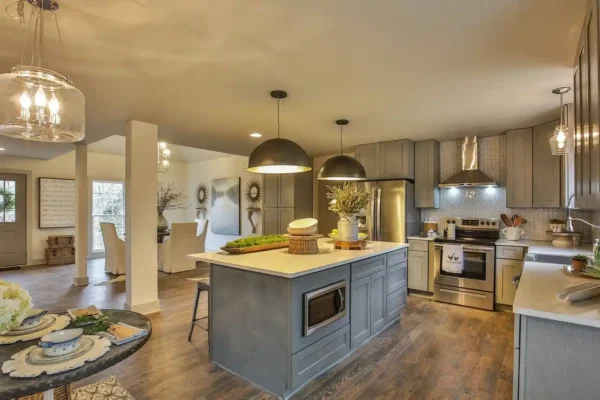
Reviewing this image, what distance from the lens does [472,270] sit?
4.26 meters

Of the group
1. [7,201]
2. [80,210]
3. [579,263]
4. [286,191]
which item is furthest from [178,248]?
[579,263]

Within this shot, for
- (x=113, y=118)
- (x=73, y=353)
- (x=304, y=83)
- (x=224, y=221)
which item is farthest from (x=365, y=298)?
(x=224, y=221)

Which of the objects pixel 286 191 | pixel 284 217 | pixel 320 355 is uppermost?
pixel 286 191

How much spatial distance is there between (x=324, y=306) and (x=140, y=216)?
8.35ft

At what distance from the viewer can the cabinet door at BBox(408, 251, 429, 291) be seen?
471 centimetres

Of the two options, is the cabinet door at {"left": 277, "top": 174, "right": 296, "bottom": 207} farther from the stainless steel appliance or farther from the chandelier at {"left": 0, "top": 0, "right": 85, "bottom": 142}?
the chandelier at {"left": 0, "top": 0, "right": 85, "bottom": 142}

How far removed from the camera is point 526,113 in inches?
139

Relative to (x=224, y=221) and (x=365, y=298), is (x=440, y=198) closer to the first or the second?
(x=365, y=298)

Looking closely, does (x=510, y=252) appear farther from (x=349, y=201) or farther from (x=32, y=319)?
(x=32, y=319)

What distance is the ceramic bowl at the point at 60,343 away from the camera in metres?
1.18

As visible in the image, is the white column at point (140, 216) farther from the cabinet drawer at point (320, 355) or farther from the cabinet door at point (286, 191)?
the cabinet door at point (286, 191)

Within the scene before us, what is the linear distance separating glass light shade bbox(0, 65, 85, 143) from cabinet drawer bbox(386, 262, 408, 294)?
3.04 meters

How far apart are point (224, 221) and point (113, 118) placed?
4743 millimetres

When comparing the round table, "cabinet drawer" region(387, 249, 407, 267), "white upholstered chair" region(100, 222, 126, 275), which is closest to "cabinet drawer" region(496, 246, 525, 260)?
"cabinet drawer" region(387, 249, 407, 267)
